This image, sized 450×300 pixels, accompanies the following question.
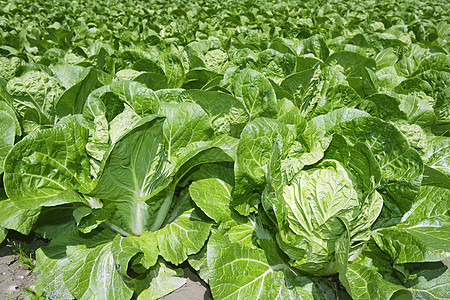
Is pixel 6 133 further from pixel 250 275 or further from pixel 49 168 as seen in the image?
pixel 250 275

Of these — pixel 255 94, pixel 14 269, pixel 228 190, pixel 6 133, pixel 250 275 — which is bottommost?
pixel 14 269

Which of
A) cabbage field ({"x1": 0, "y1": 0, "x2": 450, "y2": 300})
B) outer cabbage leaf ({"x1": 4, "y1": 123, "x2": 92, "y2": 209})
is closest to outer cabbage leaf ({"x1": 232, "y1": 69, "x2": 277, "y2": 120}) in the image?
cabbage field ({"x1": 0, "y1": 0, "x2": 450, "y2": 300})

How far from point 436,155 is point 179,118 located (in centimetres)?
208

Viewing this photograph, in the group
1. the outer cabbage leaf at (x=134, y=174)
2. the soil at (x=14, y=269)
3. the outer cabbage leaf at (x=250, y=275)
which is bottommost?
the soil at (x=14, y=269)

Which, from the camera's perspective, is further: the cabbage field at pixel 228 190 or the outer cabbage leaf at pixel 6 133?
the outer cabbage leaf at pixel 6 133

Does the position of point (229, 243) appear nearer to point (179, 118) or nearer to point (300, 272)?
point (300, 272)

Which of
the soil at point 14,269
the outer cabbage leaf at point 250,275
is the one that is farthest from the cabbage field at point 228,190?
the soil at point 14,269

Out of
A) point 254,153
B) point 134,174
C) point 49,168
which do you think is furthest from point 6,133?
point 254,153

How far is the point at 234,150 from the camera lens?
2.66 metres

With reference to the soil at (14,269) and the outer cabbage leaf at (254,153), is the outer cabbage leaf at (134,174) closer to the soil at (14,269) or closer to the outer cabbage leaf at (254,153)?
the outer cabbage leaf at (254,153)

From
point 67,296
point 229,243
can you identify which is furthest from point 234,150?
point 67,296

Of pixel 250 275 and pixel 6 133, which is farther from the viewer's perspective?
pixel 6 133

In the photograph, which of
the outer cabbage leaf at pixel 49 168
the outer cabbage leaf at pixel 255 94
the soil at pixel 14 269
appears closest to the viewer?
the outer cabbage leaf at pixel 49 168

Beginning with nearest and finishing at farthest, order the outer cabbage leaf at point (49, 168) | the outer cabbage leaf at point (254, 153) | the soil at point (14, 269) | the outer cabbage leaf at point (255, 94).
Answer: the outer cabbage leaf at point (49, 168) < the outer cabbage leaf at point (254, 153) < the soil at point (14, 269) < the outer cabbage leaf at point (255, 94)
